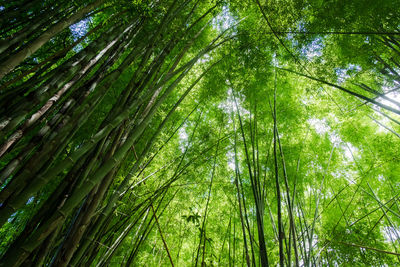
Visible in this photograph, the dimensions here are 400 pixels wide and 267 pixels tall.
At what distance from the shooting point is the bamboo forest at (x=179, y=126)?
1.25 meters

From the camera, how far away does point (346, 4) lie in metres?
2.51

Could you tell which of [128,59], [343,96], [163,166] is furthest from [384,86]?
[128,59]

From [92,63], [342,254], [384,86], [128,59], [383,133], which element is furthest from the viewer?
[383,133]

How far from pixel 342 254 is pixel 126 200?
320 centimetres

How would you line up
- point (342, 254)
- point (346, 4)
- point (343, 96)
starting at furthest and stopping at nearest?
point (343, 96)
point (342, 254)
point (346, 4)

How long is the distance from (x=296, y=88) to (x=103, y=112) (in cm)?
364

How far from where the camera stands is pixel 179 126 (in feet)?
11.0

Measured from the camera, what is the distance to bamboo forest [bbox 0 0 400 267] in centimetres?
125

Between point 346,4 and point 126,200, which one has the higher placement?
point 346,4

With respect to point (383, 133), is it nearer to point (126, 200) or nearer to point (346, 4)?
point (346, 4)

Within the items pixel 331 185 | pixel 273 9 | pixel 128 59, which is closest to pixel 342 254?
pixel 331 185

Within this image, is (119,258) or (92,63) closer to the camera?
(92,63)

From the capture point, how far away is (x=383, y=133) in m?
4.72

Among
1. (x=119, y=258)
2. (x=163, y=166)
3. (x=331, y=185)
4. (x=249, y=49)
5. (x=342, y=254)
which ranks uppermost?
(x=249, y=49)
